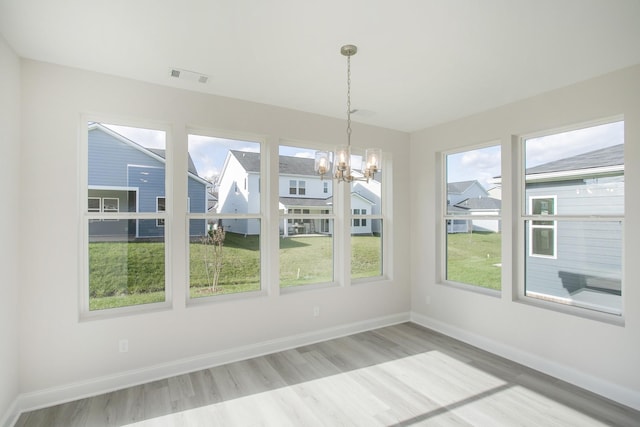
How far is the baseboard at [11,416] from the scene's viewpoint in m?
2.31

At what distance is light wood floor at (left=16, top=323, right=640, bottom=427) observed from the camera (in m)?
2.46

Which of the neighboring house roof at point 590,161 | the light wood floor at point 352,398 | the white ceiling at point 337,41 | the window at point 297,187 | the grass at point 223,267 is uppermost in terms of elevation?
the white ceiling at point 337,41

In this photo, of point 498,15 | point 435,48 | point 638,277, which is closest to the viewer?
point 498,15

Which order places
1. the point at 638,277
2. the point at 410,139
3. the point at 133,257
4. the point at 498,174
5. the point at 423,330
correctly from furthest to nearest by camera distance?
the point at 410,139 < the point at 423,330 < the point at 498,174 < the point at 133,257 < the point at 638,277

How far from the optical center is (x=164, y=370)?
306 centimetres

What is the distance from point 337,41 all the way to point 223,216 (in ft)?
7.11

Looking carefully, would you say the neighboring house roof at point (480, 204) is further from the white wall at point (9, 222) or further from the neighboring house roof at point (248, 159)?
the white wall at point (9, 222)

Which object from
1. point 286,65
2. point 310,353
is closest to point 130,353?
point 310,353

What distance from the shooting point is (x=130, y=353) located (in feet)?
9.62

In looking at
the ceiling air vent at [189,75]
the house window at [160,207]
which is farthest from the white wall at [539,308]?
the house window at [160,207]

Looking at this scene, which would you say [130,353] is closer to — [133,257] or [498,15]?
[133,257]

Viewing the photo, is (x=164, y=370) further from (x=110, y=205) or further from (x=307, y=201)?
(x=307, y=201)

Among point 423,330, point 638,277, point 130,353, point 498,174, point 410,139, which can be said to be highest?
point 410,139

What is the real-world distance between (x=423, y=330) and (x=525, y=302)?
139 cm
